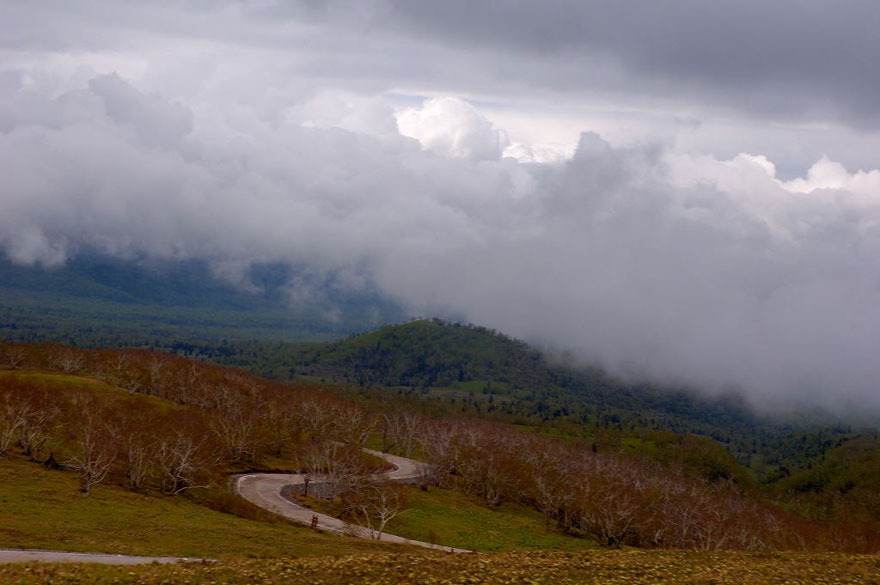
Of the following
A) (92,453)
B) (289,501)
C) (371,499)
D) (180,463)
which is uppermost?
(92,453)

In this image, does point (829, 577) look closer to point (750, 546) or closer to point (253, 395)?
point (750, 546)

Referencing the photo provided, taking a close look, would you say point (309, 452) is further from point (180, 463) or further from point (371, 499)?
point (180, 463)

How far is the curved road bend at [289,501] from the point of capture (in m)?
84.3

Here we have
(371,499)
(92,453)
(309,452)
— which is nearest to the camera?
(92,453)

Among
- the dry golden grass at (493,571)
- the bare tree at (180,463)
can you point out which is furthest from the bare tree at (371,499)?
the dry golden grass at (493,571)

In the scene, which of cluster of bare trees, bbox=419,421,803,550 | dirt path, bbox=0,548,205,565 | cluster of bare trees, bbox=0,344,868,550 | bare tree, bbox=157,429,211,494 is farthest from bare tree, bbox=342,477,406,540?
dirt path, bbox=0,548,205,565

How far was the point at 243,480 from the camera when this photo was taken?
111m

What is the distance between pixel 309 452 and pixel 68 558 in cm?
6503

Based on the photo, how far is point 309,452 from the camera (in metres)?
110

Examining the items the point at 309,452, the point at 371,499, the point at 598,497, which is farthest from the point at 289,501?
the point at 598,497

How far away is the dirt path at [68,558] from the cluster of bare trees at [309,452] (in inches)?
1330

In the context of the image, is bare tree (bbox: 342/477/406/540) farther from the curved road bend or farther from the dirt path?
the dirt path

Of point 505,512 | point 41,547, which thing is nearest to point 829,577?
point 41,547

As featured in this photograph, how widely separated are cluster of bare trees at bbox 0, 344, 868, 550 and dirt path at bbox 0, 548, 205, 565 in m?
33.8
